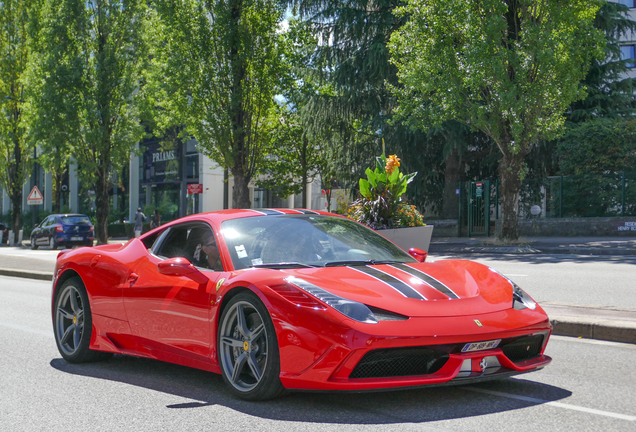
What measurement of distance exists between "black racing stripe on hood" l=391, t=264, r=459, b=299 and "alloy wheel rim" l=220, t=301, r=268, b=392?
42.4 inches

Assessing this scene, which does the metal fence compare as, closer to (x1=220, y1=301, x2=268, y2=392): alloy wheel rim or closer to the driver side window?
the driver side window

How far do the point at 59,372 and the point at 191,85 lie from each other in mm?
22406

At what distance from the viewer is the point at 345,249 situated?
512 cm

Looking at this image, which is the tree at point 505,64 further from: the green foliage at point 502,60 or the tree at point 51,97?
the tree at point 51,97

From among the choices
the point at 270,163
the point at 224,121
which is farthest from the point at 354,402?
the point at 270,163

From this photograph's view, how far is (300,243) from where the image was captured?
500 cm

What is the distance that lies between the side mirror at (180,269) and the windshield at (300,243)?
277 millimetres

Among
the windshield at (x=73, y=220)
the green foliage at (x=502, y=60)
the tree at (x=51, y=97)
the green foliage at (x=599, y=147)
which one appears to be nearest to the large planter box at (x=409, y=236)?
the green foliage at (x=502, y=60)

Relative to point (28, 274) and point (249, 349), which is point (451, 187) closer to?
point (28, 274)

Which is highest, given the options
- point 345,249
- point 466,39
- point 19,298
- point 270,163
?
point 466,39

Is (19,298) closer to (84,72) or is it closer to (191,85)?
(191,85)

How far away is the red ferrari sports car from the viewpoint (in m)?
3.91

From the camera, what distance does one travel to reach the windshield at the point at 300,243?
4.82m

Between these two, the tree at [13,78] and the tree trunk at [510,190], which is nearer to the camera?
the tree trunk at [510,190]
